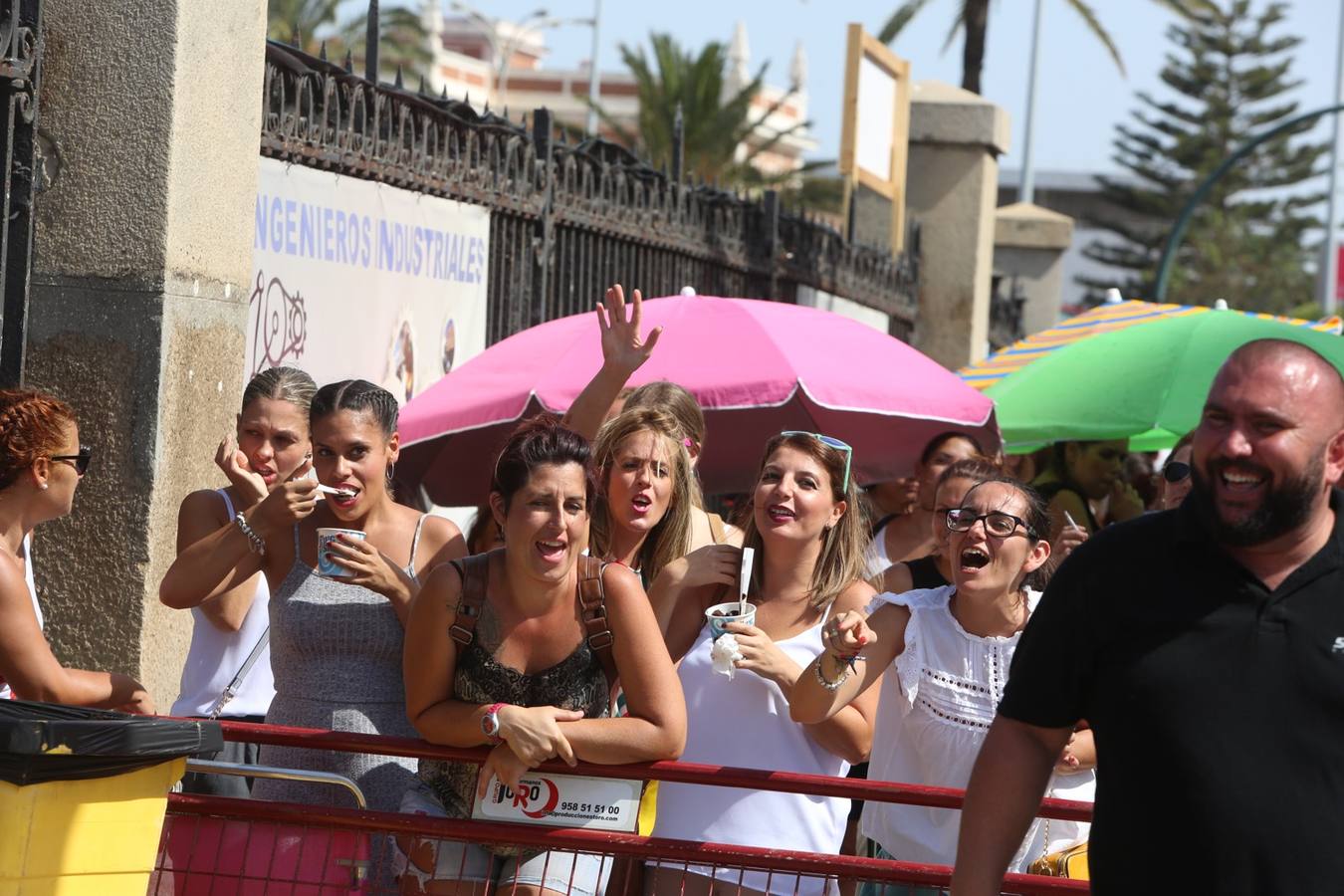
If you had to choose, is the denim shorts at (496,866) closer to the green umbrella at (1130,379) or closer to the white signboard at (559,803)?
the white signboard at (559,803)

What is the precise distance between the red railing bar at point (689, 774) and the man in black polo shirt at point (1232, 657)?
0.75 metres

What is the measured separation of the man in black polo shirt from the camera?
114 inches

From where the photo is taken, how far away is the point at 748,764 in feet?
14.5

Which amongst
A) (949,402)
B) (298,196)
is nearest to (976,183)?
(949,402)

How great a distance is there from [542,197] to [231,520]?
13.4ft

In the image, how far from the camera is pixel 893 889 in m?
4.18

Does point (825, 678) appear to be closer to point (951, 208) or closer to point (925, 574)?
point (925, 574)

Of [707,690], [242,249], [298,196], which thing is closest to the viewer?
[707,690]

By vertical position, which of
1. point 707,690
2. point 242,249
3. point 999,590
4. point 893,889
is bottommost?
point 893,889

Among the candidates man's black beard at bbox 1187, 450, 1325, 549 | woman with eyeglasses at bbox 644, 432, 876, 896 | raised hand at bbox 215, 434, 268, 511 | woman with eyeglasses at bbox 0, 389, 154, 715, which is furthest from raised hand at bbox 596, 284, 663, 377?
man's black beard at bbox 1187, 450, 1325, 549

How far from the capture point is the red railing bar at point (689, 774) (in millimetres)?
3814

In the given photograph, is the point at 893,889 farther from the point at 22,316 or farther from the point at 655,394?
the point at 22,316

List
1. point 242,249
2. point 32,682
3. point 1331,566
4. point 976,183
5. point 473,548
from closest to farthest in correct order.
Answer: point 1331,566
point 32,682
point 473,548
point 242,249
point 976,183

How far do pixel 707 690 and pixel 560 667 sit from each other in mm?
572
